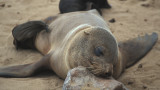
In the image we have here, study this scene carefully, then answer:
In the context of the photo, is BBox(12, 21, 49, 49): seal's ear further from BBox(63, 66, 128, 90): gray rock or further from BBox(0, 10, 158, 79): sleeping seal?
BBox(63, 66, 128, 90): gray rock

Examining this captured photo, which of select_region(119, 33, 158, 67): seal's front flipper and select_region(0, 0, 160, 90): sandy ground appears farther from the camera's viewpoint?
select_region(119, 33, 158, 67): seal's front flipper

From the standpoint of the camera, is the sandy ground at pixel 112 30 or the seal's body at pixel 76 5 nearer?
the sandy ground at pixel 112 30

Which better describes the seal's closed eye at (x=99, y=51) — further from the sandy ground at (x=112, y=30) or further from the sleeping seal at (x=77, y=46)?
the sandy ground at (x=112, y=30)

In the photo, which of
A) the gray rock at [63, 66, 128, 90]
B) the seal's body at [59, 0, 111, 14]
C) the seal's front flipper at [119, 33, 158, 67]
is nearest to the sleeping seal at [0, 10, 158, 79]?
the seal's front flipper at [119, 33, 158, 67]

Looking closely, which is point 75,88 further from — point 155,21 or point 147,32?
point 155,21

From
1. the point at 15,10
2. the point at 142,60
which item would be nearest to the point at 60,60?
the point at 142,60

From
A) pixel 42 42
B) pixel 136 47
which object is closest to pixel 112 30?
pixel 136 47

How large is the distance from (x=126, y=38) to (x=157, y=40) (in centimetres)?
53

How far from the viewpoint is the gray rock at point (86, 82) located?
8.48 ft

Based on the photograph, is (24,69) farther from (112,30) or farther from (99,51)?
(112,30)

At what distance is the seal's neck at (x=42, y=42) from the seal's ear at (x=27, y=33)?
0.08 meters

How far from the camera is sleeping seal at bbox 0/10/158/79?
3070mm

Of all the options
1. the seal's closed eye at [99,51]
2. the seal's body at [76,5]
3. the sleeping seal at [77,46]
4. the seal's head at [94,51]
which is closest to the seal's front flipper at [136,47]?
the sleeping seal at [77,46]

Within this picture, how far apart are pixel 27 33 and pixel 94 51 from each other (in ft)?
6.82
